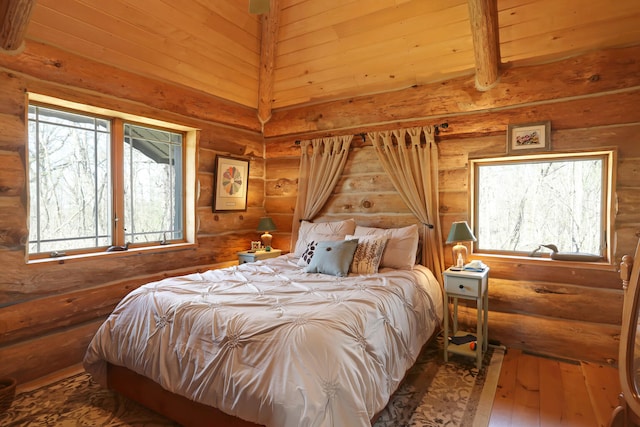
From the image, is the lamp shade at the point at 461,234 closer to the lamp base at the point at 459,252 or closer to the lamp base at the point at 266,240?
the lamp base at the point at 459,252

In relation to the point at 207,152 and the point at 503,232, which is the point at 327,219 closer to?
the point at 207,152

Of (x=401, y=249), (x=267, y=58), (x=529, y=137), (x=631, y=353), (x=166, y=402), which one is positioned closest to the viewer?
(x=631, y=353)

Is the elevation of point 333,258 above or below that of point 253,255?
above

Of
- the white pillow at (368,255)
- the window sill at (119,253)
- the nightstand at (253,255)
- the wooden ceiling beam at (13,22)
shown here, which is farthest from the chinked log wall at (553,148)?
the wooden ceiling beam at (13,22)

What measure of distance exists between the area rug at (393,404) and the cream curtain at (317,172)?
2096mm

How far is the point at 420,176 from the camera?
345 centimetres

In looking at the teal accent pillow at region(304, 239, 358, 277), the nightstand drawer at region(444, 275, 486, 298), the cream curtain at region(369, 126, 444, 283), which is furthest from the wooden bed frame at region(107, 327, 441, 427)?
the cream curtain at region(369, 126, 444, 283)

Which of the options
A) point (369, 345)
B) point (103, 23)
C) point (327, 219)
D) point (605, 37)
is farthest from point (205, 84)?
point (605, 37)

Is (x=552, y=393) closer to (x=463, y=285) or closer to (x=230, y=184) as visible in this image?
(x=463, y=285)

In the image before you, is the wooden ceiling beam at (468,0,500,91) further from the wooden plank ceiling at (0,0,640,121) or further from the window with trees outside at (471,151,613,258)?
Result: the window with trees outside at (471,151,613,258)

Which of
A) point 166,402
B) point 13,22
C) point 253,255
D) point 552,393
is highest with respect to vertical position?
point 13,22

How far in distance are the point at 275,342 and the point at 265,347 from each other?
0.17 ft

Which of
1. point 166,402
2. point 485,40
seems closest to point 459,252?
point 485,40

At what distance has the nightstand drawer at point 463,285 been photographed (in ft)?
8.89
